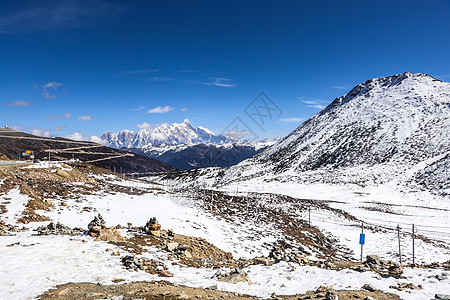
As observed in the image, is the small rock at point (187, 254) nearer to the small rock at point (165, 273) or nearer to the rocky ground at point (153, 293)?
the small rock at point (165, 273)

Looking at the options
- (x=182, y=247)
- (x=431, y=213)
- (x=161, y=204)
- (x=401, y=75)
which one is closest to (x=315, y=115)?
(x=401, y=75)

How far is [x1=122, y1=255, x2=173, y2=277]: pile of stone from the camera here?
1091cm

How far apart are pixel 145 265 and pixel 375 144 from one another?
120708 millimetres

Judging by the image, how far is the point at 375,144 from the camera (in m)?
107

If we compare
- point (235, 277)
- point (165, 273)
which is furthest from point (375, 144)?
point (165, 273)

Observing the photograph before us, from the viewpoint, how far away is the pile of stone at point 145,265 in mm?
10906

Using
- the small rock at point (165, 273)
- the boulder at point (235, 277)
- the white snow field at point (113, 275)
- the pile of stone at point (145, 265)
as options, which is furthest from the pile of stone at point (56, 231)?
the boulder at point (235, 277)

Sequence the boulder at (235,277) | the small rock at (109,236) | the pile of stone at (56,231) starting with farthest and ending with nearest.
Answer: the pile of stone at (56,231) → the small rock at (109,236) → the boulder at (235,277)

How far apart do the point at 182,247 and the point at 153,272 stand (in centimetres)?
371

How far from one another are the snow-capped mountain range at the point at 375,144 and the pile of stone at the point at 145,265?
77253 mm

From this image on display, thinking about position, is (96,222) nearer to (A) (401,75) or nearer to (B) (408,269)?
(B) (408,269)

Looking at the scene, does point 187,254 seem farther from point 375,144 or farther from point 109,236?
point 375,144

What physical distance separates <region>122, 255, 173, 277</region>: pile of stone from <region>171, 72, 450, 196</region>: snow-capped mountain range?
3041 inches

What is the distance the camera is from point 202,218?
2442 cm
